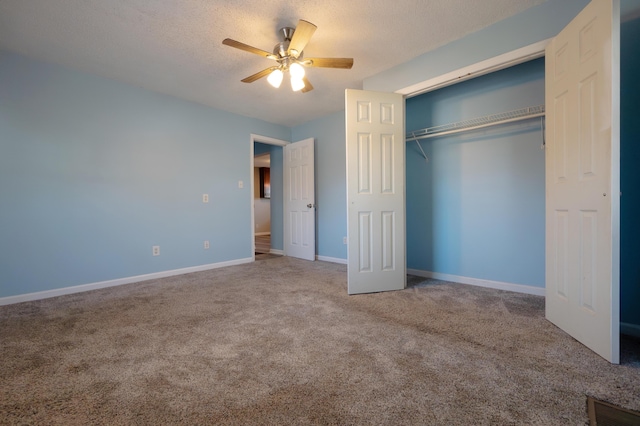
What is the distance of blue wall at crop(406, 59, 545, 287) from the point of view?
2787mm

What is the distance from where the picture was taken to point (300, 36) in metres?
2.17

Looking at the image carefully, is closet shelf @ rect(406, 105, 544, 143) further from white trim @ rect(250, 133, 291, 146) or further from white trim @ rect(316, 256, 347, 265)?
white trim @ rect(250, 133, 291, 146)

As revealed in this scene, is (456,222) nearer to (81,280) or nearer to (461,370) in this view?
(461,370)

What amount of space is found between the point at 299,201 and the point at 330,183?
713mm

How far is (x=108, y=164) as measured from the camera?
10.9ft

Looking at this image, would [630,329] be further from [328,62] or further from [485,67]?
[328,62]

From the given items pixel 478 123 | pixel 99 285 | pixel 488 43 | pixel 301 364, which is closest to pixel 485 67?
pixel 488 43

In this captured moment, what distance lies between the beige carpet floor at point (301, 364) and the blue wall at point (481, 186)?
52 cm

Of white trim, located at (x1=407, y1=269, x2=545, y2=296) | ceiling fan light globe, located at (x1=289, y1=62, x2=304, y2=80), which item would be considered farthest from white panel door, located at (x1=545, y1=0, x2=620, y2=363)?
ceiling fan light globe, located at (x1=289, y1=62, x2=304, y2=80)

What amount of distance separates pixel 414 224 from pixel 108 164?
12.5ft

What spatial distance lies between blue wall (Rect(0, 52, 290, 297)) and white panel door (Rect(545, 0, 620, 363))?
13.1 feet

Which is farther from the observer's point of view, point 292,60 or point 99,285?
point 99,285

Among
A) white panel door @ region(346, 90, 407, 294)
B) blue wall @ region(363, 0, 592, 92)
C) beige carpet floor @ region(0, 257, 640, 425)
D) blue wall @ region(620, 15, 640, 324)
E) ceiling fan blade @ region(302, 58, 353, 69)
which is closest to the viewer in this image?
beige carpet floor @ region(0, 257, 640, 425)

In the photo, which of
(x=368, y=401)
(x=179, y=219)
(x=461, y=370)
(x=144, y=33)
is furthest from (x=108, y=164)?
(x=461, y=370)
